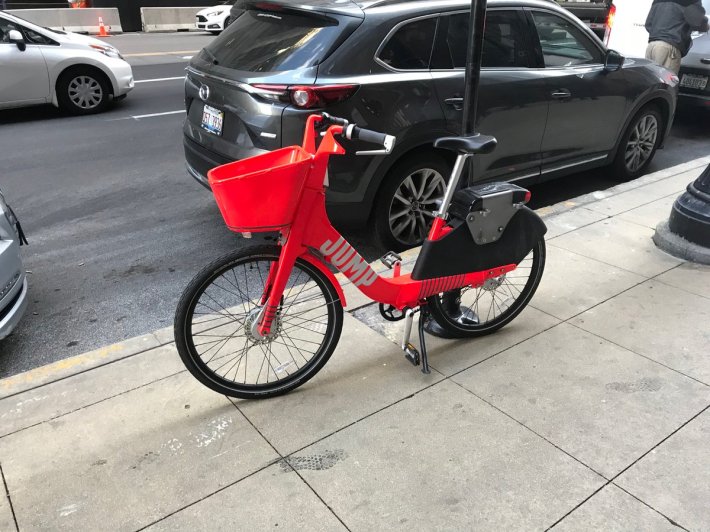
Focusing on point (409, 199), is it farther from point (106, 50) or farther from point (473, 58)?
point (106, 50)

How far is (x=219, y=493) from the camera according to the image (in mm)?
2453

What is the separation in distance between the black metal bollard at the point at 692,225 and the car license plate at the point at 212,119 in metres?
3.43

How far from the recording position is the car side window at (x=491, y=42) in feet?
14.7

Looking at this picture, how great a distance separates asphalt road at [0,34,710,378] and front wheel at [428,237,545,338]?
129cm

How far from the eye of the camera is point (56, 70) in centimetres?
905

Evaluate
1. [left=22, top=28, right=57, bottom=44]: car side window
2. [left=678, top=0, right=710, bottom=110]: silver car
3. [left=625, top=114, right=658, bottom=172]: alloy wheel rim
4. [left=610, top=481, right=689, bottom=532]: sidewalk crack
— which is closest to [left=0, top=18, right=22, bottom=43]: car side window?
[left=22, top=28, right=57, bottom=44]: car side window

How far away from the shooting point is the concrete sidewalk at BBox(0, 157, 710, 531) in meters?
2.37

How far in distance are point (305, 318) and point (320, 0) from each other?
7.63ft

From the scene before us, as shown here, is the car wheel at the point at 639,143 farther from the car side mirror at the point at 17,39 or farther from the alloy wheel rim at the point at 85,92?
the car side mirror at the point at 17,39

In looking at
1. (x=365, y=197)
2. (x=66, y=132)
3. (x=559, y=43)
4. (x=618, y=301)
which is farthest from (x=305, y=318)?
(x=66, y=132)

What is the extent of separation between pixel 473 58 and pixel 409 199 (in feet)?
5.19

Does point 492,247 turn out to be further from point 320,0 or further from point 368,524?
point 320,0

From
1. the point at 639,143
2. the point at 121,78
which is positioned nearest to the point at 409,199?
the point at 639,143

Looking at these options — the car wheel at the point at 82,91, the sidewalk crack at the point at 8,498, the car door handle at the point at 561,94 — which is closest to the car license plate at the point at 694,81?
the car door handle at the point at 561,94
